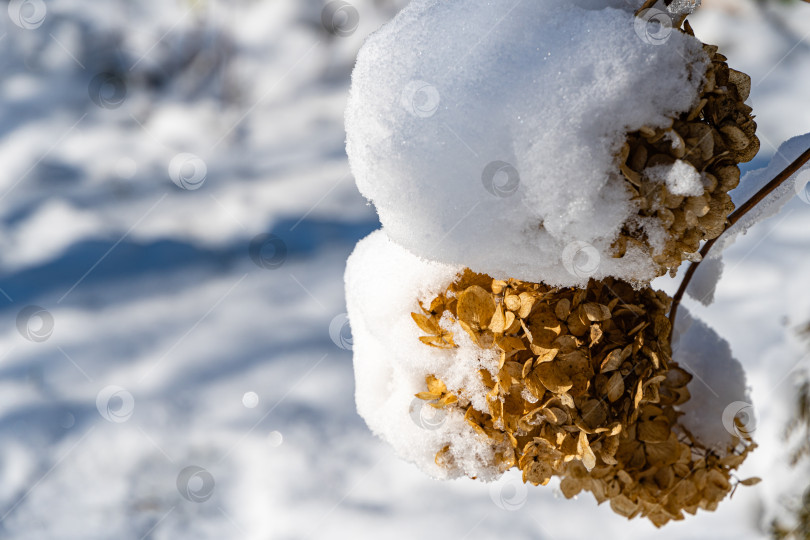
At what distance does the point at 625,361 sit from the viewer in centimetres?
52

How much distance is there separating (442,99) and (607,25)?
125 millimetres

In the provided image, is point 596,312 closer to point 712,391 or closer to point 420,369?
point 420,369

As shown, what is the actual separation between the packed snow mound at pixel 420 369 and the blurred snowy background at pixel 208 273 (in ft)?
1.79

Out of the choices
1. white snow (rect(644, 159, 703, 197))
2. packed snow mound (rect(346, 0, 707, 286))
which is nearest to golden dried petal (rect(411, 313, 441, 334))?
packed snow mound (rect(346, 0, 707, 286))

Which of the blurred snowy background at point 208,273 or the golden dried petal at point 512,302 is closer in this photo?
the golden dried petal at point 512,302

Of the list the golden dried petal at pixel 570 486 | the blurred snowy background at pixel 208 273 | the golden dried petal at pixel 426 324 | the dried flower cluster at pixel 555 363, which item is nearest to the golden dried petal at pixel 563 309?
the dried flower cluster at pixel 555 363

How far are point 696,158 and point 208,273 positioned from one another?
4.44 ft

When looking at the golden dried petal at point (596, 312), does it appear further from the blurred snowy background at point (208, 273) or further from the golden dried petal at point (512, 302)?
the blurred snowy background at point (208, 273)

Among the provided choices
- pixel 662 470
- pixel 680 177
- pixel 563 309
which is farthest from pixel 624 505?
pixel 680 177

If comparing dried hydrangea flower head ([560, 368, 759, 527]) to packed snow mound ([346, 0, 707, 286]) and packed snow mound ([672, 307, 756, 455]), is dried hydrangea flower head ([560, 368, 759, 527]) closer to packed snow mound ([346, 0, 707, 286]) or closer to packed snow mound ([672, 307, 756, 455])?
packed snow mound ([672, 307, 756, 455])

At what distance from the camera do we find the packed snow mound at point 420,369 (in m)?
0.57

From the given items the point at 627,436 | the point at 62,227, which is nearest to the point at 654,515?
the point at 627,436

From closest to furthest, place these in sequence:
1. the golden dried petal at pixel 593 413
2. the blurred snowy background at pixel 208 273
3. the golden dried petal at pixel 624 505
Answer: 1. the golden dried petal at pixel 593 413
2. the golden dried petal at pixel 624 505
3. the blurred snowy background at pixel 208 273

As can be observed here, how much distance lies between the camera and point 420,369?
581 mm
